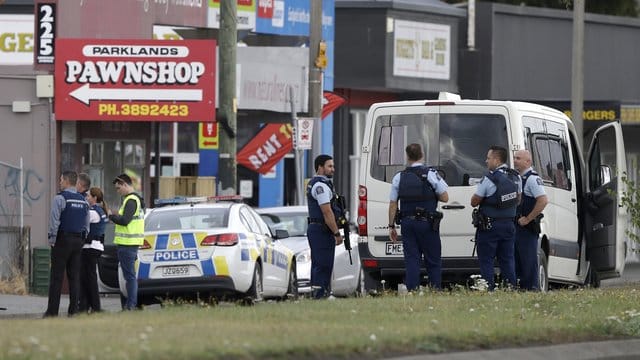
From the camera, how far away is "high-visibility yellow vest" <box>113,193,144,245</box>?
18.1m

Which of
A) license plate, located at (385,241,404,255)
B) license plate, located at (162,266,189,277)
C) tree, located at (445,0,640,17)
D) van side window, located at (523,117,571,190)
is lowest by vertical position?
license plate, located at (162,266,189,277)

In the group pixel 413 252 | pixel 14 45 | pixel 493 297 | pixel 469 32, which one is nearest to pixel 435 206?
pixel 413 252

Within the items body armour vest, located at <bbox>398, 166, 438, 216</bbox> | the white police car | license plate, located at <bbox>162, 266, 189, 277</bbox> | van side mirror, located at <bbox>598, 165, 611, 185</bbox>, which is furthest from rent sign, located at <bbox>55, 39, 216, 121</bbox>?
body armour vest, located at <bbox>398, 166, 438, 216</bbox>

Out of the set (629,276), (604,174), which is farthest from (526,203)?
(629,276)

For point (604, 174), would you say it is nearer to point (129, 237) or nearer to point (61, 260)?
point (129, 237)

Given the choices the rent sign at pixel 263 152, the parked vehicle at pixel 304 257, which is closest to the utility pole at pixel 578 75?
the rent sign at pixel 263 152

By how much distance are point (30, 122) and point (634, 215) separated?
1121 centimetres

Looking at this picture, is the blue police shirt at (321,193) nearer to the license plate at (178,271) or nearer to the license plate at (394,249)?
the license plate at (394,249)

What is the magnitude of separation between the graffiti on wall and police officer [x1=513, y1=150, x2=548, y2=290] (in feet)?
33.4

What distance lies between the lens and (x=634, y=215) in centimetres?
1909

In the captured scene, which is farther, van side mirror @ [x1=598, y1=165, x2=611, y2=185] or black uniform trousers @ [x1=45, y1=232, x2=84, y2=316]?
van side mirror @ [x1=598, y1=165, x2=611, y2=185]

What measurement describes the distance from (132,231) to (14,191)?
329 inches

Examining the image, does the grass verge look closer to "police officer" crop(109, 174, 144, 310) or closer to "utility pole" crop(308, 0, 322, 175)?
"police officer" crop(109, 174, 144, 310)

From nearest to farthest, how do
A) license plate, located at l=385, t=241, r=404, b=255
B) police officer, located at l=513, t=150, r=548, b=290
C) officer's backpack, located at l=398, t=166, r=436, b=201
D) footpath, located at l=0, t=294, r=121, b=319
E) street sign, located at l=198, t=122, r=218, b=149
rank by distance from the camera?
officer's backpack, located at l=398, t=166, r=436, b=201, police officer, located at l=513, t=150, r=548, b=290, license plate, located at l=385, t=241, r=404, b=255, footpath, located at l=0, t=294, r=121, b=319, street sign, located at l=198, t=122, r=218, b=149
